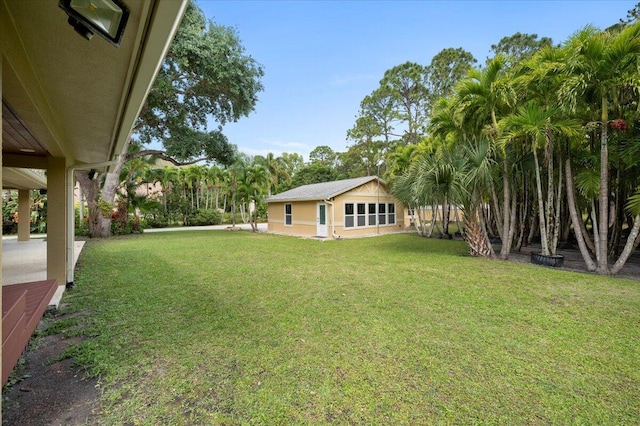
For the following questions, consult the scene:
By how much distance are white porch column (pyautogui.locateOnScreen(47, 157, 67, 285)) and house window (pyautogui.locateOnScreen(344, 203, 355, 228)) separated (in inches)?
466

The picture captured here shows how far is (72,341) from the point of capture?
3623 millimetres

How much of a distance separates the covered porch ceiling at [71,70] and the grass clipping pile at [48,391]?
267 centimetres

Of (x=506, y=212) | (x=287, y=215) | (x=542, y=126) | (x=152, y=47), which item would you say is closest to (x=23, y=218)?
(x=287, y=215)

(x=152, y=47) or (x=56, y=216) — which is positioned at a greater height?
(x=152, y=47)

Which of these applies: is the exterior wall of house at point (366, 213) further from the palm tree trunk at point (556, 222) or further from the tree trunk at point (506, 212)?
the palm tree trunk at point (556, 222)

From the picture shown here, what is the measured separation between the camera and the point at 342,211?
603 inches

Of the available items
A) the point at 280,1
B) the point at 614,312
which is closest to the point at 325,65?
the point at 280,1

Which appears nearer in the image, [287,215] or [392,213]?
[287,215]

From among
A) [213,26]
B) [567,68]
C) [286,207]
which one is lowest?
[286,207]

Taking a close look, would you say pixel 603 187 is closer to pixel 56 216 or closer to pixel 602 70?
pixel 602 70

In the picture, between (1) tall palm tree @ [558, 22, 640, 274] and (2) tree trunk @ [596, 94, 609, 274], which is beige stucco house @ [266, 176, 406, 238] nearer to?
(1) tall palm tree @ [558, 22, 640, 274]

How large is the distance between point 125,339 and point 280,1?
449 inches

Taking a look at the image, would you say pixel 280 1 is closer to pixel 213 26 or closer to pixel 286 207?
pixel 213 26

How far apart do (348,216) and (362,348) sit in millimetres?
12460
